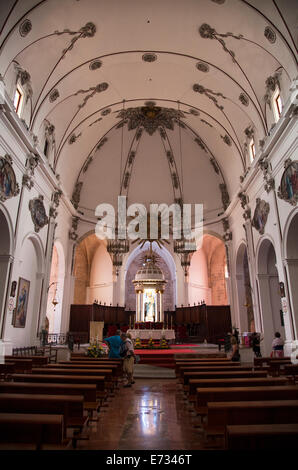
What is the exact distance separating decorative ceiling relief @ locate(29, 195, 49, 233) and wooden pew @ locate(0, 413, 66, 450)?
36.7ft

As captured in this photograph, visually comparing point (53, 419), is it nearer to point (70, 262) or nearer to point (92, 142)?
point (70, 262)

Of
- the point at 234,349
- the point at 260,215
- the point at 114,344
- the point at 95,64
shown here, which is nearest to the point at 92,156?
the point at 95,64

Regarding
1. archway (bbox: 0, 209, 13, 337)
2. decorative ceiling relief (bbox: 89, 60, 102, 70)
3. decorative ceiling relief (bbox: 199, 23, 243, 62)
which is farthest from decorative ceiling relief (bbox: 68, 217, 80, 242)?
decorative ceiling relief (bbox: 199, 23, 243, 62)

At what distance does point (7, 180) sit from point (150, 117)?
12.2 meters

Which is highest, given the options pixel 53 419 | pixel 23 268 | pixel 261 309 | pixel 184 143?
pixel 184 143

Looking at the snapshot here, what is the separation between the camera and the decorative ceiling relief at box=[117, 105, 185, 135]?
63.9ft

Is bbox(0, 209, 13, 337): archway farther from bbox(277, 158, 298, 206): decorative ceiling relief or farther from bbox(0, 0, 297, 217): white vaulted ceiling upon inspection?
bbox(277, 158, 298, 206): decorative ceiling relief

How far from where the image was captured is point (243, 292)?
18438 mm

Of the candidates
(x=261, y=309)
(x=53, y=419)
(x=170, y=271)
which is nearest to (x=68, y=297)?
(x=170, y=271)

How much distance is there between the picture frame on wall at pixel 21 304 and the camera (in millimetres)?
12477

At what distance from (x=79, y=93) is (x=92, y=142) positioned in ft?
16.3

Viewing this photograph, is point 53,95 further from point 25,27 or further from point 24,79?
point 25,27

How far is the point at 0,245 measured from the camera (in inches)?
447

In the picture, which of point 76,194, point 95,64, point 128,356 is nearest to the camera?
point 128,356
